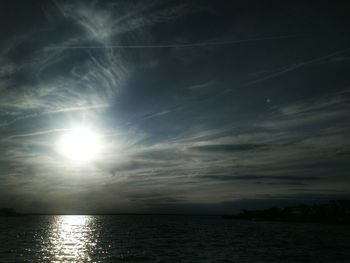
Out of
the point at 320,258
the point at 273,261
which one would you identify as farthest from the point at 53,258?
the point at 320,258

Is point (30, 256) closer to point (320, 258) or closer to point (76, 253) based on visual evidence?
point (76, 253)

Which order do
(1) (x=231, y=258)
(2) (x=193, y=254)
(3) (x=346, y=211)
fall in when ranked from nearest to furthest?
(1) (x=231, y=258) → (2) (x=193, y=254) → (3) (x=346, y=211)

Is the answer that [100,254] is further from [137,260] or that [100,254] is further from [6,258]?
[6,258]

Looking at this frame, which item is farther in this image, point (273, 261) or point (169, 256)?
point (169, 256)

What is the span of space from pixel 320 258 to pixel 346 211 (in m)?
127

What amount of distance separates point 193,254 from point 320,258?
17.4 metres

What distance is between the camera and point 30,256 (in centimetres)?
4341

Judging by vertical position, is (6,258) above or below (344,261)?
above

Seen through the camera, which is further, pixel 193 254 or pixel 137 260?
pixel 193 254

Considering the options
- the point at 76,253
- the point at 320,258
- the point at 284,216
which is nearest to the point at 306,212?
the point at 284,216

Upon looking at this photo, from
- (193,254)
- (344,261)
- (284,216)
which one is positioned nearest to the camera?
(344,261)

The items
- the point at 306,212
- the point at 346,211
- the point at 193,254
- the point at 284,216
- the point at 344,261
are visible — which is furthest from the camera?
the point at 284,216

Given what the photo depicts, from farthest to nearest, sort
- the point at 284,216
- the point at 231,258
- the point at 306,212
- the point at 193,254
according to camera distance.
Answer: the point at 284,216
the point at 306,212
the point at 193,254
the point at 231,258

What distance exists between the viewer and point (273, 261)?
39.9 metres
